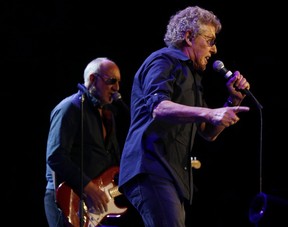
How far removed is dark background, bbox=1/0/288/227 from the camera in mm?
4941

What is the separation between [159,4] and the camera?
17.3 feet

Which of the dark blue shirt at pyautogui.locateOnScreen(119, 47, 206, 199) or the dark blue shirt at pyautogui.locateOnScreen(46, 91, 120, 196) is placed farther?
the dark blue shirt at pyautogui.locateOnScreen(46, 91, 120, 196)

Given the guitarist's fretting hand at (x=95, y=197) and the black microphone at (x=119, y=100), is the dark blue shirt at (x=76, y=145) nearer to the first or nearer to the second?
the guitarist's fretting hand at (x=95, y=197)

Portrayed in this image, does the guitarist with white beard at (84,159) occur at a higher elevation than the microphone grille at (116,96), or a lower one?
lower

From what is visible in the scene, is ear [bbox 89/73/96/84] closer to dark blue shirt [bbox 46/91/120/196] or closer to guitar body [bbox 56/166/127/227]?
dark blue shirt [bbox 46/91/120/196]

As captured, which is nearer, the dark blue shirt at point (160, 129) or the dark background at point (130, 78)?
the dark blue shirt at point (160, 129)

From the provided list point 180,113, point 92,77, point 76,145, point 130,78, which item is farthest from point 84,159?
point 180,113

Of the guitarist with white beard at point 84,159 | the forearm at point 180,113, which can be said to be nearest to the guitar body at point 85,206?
the guitarist with white beard at point 84,159

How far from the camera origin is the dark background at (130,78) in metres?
4.94

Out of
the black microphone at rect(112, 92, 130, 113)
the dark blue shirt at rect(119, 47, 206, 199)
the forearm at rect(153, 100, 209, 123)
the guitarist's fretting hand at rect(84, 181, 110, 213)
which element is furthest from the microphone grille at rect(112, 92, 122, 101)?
the forearm at rect(153, 100, 209, 123)

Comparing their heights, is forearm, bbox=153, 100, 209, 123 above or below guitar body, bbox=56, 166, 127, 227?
above

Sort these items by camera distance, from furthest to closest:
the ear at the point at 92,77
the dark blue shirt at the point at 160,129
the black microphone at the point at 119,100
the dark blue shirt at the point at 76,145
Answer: the ear at the point at 92,77
the black microphone at the point at 119,100
the dark blue shirt at the point at 76,145
the dark blue shirt at the point at 160,129

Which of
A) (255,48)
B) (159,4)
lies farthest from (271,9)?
(159,4)

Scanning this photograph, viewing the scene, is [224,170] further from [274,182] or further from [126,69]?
[126,69]
